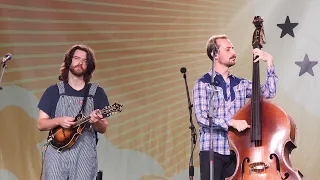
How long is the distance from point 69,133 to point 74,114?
15 centimetres

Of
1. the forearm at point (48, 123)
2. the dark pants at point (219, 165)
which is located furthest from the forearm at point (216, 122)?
the forearm at point (48, 123)

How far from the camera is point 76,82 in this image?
3627 mm

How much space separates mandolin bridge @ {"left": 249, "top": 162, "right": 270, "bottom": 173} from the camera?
9.96 ft

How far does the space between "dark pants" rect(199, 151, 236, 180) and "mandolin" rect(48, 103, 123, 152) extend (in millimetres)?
710

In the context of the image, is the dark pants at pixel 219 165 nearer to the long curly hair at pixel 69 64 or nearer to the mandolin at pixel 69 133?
the mandolin at pixel 69 133

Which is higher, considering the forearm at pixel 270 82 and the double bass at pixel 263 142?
the forearm at pixel 270 82

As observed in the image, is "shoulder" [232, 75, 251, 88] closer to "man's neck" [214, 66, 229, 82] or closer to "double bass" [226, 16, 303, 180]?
"man's neck" [214, 66, 229, 82]

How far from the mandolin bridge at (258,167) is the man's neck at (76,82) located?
4.35 feet

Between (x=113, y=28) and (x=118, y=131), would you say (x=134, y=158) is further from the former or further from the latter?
(x=113, y=28)

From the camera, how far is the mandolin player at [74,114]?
341 cm

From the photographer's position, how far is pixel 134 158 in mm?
5176

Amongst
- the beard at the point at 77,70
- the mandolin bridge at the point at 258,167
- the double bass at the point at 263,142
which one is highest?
the beard at the point at 77,70

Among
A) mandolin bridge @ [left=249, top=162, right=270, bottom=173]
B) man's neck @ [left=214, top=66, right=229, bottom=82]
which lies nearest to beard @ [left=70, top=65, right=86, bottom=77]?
man's neck @ [left=214, top=66, right=229, bottom=82]

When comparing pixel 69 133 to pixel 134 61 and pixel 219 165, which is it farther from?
pixel 134 61
